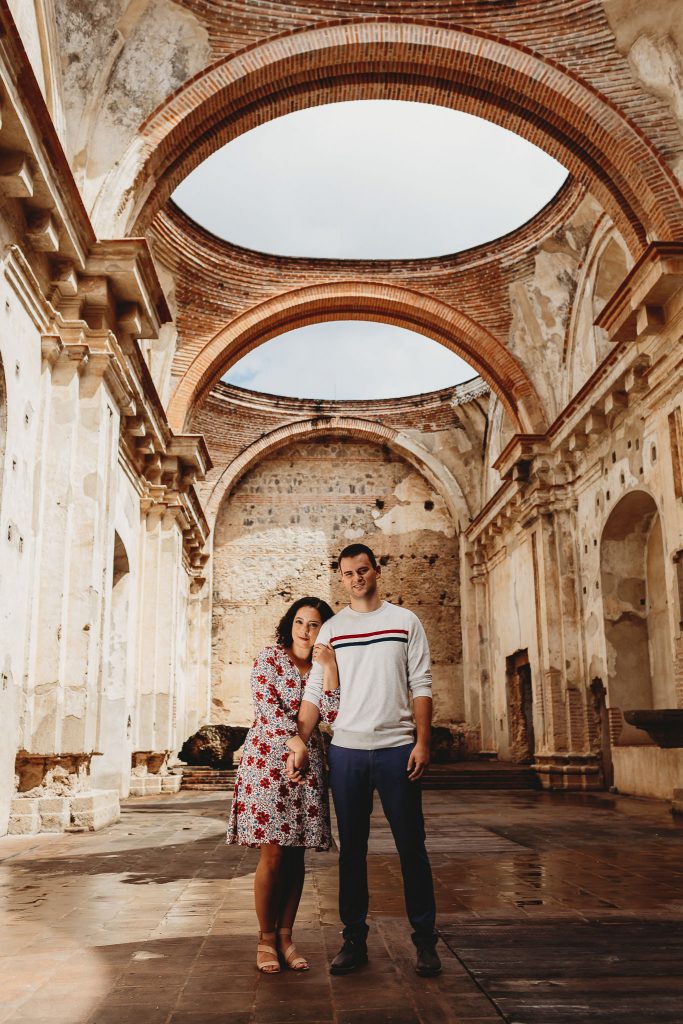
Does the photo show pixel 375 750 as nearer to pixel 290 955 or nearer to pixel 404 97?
pixel 290 955

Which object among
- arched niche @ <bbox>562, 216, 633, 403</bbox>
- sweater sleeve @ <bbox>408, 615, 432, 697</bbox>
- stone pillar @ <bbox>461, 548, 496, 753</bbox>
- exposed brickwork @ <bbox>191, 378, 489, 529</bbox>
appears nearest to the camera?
sweater sleeve @ <bbox>408, 615, 432, 697</bbox>

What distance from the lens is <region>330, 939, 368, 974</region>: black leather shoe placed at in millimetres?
3230

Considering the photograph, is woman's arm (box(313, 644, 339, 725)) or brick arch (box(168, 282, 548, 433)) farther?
brick arch (box(168, 282, 548, 433))

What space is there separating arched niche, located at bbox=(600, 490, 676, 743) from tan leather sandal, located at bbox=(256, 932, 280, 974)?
9.92 m

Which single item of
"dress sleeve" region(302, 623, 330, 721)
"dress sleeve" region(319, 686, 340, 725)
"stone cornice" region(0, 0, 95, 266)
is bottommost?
"dress sleeve" region(319, 686, 340, 725)

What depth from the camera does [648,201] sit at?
32.7ft

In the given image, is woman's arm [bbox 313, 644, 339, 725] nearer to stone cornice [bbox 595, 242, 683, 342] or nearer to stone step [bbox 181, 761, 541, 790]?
stone cornice [bbox 595, 242, 683, 342]

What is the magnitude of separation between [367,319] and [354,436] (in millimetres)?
6333

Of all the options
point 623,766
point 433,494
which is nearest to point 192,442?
point 623,766

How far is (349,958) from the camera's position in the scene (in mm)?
3254

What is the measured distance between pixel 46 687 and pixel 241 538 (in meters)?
14.8

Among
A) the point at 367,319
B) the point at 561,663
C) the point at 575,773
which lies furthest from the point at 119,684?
the point at 367,319

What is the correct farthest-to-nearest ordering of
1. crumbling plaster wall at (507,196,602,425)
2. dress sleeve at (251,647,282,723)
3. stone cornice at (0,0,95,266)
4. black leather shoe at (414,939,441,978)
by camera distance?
1. crumbling plaster wall at (507,196,602,425)
2. stone cornice at (0,0,95,266)
3. dress sleeve at (251,647,282,723)
4. black leather shoe at (414,939,441,978)

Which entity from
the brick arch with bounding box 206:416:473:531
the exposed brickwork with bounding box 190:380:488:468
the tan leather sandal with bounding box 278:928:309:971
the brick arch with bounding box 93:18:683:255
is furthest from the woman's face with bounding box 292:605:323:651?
the brick arch with bounding box 206:416:473:531
